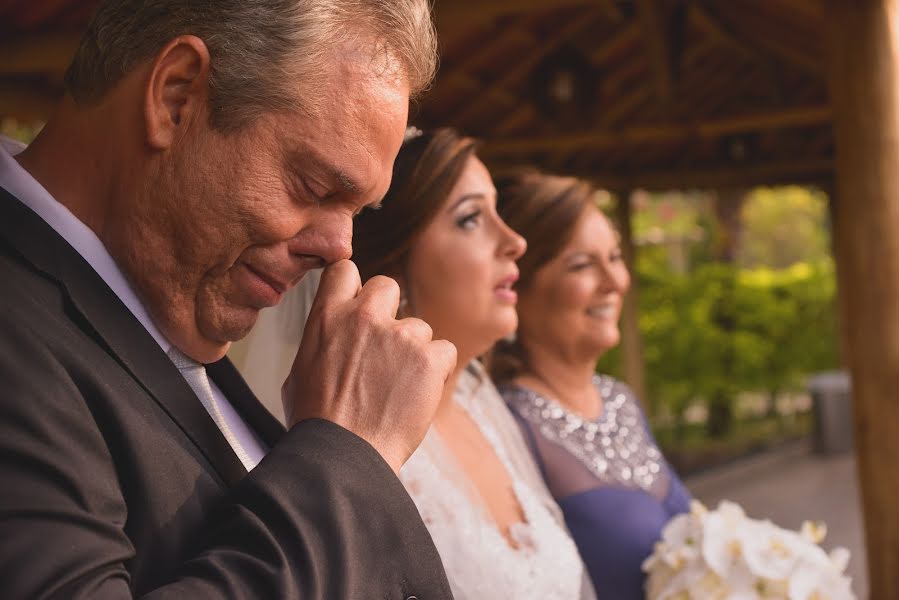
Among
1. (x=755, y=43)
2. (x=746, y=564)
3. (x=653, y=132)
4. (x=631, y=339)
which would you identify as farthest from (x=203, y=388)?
(x=631, y=339)

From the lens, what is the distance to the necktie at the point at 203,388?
49.4 inches

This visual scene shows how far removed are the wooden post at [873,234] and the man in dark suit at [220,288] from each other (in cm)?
376

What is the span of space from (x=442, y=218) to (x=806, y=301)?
11738mm

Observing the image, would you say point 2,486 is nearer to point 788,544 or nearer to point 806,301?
point 788,544

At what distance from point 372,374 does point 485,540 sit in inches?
43.0

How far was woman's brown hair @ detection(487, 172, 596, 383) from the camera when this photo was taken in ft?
10.0

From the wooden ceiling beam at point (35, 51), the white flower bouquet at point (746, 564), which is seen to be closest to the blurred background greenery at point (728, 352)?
the wooden ceiling beam at point (35, 51)

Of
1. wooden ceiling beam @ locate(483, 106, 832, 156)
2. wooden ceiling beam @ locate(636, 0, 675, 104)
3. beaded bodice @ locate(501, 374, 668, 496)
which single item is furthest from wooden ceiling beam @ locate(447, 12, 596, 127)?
beaded bodice @ locate(501, 374, 668, 496)

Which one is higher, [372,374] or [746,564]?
[372,374]

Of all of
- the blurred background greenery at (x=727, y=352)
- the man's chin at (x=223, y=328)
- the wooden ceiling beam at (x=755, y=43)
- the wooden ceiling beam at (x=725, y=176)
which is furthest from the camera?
the blurred background greenery at (x=727, y=352)

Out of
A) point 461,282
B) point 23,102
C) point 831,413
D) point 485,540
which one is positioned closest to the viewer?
point 485,540

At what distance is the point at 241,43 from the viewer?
114cm

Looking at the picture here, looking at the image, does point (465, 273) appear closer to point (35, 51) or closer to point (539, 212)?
point (539, 212)

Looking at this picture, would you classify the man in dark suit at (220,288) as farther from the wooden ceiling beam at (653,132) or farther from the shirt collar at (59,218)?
the wooden ceiling beam at (653,132)
